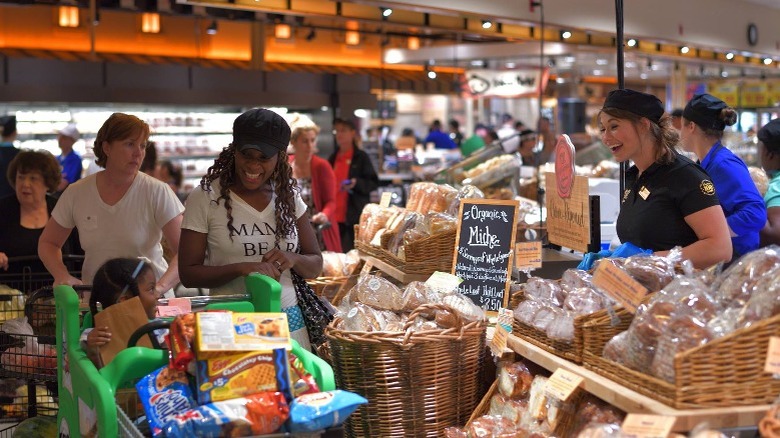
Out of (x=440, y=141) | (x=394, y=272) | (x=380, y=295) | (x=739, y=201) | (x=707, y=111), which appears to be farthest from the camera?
(x=440, y=141)

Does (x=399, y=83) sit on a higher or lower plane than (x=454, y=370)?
higher

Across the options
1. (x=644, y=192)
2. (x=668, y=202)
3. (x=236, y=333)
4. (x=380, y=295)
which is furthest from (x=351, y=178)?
(x=236, y=333)

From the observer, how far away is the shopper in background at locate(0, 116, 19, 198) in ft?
28.8

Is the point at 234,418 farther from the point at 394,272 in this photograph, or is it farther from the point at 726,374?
the point at 394,272

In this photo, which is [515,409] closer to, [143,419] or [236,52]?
[143,419]

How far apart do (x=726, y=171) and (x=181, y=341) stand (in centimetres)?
282

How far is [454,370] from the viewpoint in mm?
3334

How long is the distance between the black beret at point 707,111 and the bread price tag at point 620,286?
6.43ft

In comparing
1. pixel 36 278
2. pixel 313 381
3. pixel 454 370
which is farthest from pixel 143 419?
pixel 36 278

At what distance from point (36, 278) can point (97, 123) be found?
24.9 feet

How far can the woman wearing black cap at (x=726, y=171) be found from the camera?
14.0 feet

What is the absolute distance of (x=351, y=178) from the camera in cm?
852

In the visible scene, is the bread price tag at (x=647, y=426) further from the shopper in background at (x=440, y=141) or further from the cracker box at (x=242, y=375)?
the shopper in background at (x=440, y=141)

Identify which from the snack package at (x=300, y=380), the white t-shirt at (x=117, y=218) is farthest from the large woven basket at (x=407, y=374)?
the white t-shirt at (x=117, y=218)
